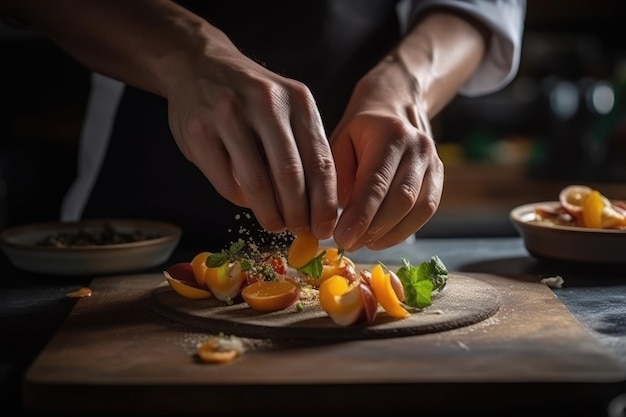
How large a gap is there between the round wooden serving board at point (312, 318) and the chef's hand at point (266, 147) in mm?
123

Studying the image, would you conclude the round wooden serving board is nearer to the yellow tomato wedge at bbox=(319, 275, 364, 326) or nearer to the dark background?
the yellow tomato wedge at bbox=(319, 275, 364, 326)

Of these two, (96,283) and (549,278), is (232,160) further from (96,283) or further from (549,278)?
(549,278)

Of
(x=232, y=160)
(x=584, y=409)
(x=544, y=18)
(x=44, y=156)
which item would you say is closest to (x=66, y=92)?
(x=44, y=156)

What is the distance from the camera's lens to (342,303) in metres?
1.15

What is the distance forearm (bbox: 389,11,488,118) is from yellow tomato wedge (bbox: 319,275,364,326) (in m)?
0.58

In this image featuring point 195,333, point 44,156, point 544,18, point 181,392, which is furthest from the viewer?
point 544,18

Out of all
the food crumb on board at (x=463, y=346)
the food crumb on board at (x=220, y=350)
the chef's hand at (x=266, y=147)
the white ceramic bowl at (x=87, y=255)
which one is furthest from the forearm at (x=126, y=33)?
the food crumb on board at (x=463, y=346)

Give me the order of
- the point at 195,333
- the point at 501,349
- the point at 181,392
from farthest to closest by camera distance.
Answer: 1. the point at 195,333
2. the point at 501,349
3. the point at 181,392

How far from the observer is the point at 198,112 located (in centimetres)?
124

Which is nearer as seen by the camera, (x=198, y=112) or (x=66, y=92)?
(x=198, y=112)

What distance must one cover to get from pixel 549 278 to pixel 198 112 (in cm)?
64

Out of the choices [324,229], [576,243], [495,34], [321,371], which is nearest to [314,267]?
[324,229]

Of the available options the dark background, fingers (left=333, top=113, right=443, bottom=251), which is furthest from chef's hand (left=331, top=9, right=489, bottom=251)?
the dark background

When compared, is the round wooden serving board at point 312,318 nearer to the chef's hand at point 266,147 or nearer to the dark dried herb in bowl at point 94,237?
the chef's hand at point 266,147
